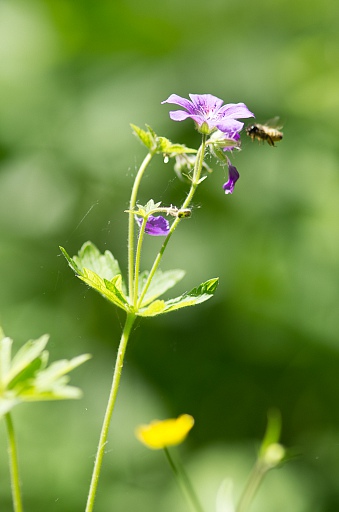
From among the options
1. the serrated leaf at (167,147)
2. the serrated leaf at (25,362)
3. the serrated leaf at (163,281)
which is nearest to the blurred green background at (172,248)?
the serrated leaf at (163,281)

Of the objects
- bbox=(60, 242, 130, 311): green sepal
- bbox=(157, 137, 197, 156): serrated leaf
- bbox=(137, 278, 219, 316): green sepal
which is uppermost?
bbox=(157, 137, 197, 156): serrated leaf

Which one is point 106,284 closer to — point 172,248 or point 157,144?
point 157,144

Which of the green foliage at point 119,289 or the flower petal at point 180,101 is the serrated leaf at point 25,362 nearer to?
the green foliage at point 119,289

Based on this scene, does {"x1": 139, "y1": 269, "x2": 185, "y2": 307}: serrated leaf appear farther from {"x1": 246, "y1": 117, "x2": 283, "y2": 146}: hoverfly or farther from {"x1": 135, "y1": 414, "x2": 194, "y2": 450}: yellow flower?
{"x1": 246, "y1": 117, "x2": 283, "y2": 146}: hoverfly

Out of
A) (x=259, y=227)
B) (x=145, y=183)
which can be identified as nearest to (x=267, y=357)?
(x=259, y=227)

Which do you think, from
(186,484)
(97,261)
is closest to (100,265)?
(97,261)

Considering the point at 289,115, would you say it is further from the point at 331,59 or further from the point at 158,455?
the point at 158,455

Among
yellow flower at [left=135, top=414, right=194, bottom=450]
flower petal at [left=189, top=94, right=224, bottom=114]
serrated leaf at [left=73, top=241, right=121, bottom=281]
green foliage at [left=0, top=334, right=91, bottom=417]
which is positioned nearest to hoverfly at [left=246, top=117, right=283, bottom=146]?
flower petal at [left=189, top=94, right=224, bottom=114]
